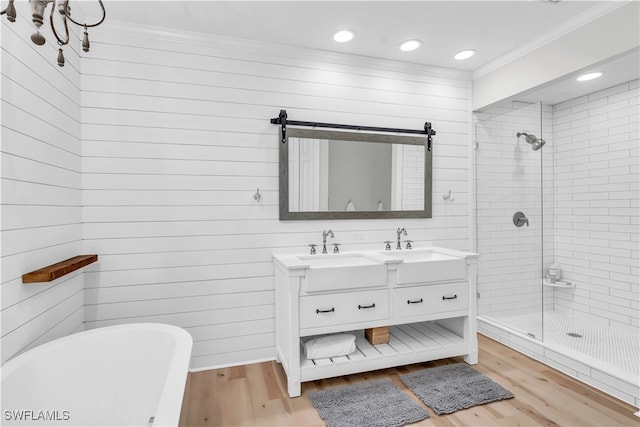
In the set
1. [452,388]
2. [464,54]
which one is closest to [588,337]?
[452,388]

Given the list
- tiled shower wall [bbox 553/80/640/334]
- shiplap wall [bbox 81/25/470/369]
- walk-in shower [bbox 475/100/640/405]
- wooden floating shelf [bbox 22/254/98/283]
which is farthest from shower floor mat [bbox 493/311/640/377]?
wooden floating shelf [bbox 22/254/98/283]

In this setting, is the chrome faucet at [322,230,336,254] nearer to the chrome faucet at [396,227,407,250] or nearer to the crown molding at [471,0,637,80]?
the chrome faucet at [396,227,407,250]

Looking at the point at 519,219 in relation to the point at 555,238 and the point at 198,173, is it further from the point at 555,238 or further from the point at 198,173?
the point at 198,173

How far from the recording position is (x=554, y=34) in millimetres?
2473

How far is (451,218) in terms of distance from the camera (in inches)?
128

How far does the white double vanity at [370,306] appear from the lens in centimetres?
225

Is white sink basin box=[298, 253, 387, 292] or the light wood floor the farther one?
white sink basin box=[298, 253, 387, 292]

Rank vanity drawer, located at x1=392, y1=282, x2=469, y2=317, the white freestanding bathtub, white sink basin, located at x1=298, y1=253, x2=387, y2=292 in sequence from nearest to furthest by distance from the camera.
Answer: the white freestanding bathtub, white sink basin, located at x1=298, y1=253, x2=387, y2=292, vanity drawer, located at x1=392, y1=282, x2=469, y2=317

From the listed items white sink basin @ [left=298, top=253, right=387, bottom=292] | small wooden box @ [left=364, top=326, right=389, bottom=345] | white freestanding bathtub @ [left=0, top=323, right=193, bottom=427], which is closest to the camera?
white freestanding bathtub @ [left=0, top=323, right=193, bottom=427]

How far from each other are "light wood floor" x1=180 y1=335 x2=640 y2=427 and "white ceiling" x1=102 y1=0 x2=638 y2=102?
8.31 ft

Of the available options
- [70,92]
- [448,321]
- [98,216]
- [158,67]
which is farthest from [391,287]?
[70,92]

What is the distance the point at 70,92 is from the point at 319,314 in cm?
216

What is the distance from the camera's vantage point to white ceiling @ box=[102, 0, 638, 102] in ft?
7.14

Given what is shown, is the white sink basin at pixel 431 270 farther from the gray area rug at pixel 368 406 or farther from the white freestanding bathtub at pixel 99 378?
the white freestanding bathtub at pixel 99 378
